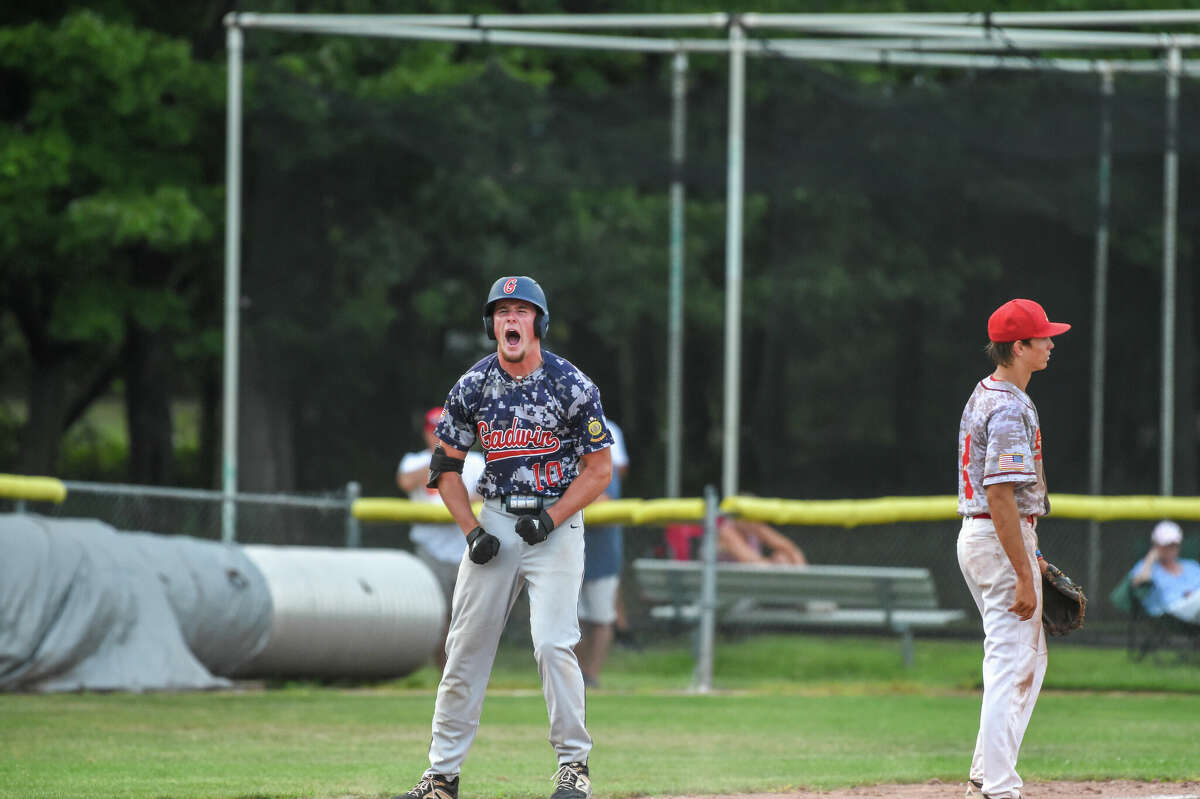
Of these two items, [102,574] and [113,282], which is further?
[113,282]

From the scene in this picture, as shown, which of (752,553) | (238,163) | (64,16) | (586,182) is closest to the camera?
(752,553)

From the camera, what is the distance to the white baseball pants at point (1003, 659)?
625 centimetres

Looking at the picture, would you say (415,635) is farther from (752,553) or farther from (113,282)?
(113,282)

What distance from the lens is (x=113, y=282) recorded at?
21.8m

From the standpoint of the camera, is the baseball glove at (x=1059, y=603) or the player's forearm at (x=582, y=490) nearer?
the player's forearm at (x=582, y=490)

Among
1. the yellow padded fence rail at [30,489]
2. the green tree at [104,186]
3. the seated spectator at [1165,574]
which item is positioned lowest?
the seated spectator at [1165,574]

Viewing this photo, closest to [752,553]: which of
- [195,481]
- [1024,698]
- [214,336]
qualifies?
→ [1024,698]

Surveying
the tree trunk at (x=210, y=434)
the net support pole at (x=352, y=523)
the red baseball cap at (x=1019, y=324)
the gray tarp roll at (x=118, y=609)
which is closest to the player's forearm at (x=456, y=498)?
the red baseball cap at (x=1019, y=324)

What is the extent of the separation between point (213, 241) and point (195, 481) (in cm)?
701

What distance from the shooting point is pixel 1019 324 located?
6.38 meters

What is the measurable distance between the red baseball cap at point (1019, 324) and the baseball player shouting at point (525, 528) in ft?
4.92

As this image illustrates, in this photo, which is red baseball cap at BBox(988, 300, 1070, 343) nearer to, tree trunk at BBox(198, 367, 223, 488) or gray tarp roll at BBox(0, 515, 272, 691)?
gray tarp roll at BBox(0, 515, 272, 691)

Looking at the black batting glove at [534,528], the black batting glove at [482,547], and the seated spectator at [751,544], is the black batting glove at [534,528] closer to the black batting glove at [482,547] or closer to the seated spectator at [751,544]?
the black batting glove at [482,547]

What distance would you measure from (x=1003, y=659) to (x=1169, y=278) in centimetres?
1045
